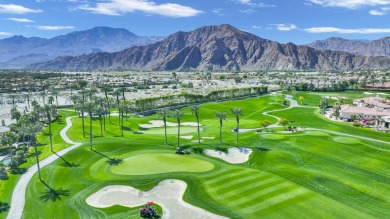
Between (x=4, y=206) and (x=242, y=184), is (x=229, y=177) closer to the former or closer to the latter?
(x=242, y=184)

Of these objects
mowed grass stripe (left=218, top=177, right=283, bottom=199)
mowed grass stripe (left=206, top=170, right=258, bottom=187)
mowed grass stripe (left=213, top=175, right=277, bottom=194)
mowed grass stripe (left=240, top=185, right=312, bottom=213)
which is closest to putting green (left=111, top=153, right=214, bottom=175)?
mowed grass stripe (left=206, top=170, right=258, bottom=187)

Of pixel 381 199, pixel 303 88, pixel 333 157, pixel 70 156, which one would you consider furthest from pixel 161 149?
pixel 303 88

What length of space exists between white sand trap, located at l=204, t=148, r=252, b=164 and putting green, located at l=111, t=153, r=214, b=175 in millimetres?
6272

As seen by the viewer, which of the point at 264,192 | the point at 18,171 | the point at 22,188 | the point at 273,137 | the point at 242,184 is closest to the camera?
the point at 264,192

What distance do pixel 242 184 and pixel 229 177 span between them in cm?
297

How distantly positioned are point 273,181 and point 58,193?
97.1ft

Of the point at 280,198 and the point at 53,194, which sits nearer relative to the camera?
the point at 280,198

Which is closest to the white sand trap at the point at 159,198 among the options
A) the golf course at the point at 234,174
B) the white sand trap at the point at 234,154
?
the golf course at the point at 234,174

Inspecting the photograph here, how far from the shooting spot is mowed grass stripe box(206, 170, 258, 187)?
Result: 46.3 meters

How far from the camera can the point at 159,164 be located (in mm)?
54156

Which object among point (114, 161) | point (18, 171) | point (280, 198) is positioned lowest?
point (18, 171)

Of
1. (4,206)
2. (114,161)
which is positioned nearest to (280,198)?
(114,161)

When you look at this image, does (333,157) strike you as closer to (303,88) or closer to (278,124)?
(278,124)

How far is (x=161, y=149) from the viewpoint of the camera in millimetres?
63438
